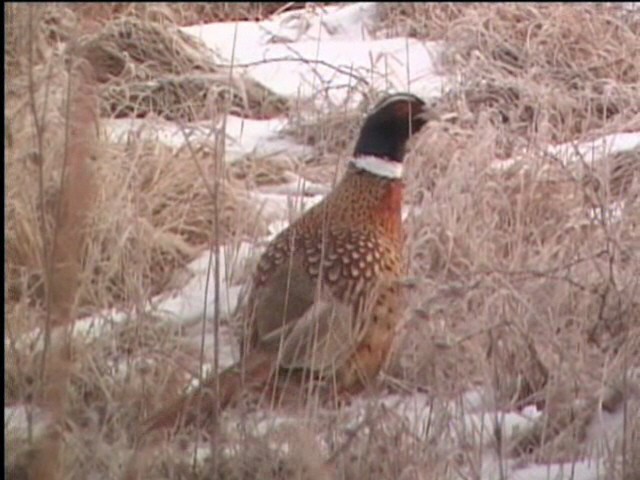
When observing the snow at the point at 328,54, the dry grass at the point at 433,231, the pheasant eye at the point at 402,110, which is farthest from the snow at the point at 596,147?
the pheasant eye at the point at 402,110

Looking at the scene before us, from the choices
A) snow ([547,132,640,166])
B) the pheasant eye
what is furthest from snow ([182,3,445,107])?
the pheasant eye

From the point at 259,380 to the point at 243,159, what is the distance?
139 cm

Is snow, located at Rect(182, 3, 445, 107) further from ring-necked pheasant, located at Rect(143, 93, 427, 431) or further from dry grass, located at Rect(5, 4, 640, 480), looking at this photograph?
ring-necked pheasant, located at Rect(143, 93, 427, 431)


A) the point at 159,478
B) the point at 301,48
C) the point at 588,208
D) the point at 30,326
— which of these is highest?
the point at 301,48

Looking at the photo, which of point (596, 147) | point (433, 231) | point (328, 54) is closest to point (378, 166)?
point (433, 231)

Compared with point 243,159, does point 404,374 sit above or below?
below

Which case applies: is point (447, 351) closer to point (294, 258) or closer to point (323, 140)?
point (294, 258)

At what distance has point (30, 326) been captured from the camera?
3217 millimetres

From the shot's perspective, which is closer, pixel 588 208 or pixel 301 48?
pixel 588 208

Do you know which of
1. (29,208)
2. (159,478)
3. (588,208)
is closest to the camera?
(159,478)

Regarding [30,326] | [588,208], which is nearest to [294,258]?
[30,326]

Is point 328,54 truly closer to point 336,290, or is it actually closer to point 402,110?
point 402,110

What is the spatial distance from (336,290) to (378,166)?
313 millimetres

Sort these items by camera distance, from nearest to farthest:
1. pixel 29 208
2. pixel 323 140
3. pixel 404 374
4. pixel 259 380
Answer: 1. pixel 259 380
2. pixel 404 374
3. pixel 29 208
4. pixel 323 140
